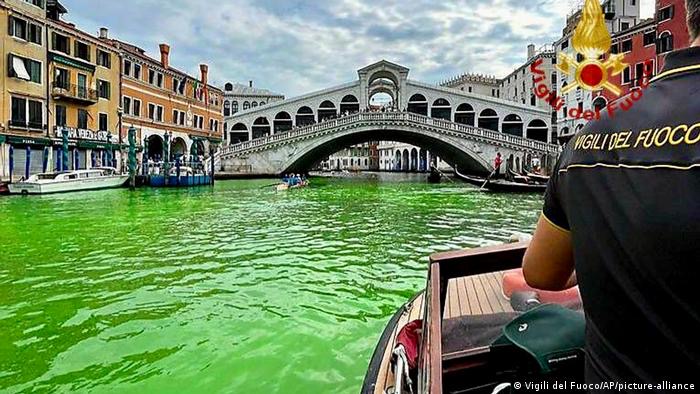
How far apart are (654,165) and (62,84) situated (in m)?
22.5

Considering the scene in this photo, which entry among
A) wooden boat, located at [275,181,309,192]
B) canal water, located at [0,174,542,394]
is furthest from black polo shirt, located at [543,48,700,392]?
wooden boat, located at [275,181,309,192]

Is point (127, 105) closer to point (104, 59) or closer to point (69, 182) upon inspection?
point (104, 59)

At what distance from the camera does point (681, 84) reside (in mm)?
752

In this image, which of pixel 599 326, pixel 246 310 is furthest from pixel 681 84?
pixel 246 310

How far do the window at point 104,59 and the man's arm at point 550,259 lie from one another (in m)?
24.4

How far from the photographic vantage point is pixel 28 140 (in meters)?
17.8

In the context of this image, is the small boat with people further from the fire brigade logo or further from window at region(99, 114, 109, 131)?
the fire brigade logo

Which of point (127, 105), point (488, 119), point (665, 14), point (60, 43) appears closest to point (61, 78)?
point (60, 43)

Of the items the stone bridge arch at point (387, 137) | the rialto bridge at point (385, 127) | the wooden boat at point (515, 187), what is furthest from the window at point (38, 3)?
the wooden boat at point (515, 187)

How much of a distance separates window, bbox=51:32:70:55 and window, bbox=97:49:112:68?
1871mm

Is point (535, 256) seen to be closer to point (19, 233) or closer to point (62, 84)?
point (19, 233)

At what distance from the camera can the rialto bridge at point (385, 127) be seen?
2675 cm

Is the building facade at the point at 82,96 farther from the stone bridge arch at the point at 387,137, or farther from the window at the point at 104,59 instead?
the stone bridge arch at the point at 387,137

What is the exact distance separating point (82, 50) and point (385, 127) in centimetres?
1464
